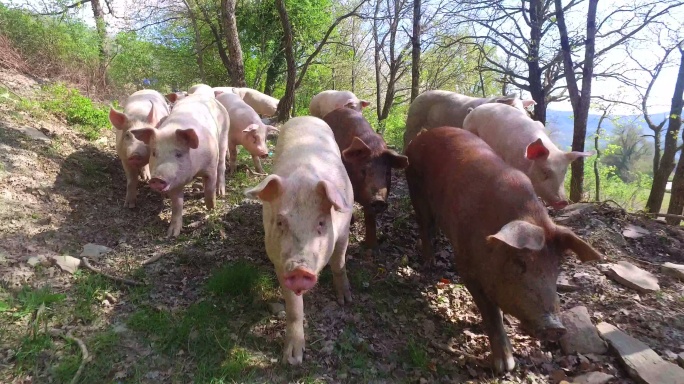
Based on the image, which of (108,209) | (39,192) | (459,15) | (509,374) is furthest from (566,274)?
(459,15)

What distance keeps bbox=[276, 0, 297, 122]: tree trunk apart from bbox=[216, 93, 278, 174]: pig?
3056 mm

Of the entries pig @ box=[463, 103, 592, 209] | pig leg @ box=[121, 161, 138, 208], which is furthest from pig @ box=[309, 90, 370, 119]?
pig leg @ box=[121, 161, 138, 208]

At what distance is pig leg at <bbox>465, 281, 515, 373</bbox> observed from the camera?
3.68 metres

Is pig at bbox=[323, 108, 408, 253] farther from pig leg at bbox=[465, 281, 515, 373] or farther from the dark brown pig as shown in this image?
pig leg at bbox=[465, 281, 515, 373]

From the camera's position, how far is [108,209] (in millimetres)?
5883

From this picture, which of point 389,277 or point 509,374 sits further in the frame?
point 389,277

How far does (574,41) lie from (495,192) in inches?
311

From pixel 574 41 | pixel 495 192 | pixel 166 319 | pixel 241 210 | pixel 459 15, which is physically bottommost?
pixel 166 319

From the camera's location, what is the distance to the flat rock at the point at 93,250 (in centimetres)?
460

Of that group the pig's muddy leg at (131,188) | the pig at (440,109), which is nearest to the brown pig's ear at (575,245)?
the pig's muddy leg at (131,188)

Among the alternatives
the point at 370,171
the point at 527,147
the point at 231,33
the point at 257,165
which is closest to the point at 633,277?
the point at 527,147

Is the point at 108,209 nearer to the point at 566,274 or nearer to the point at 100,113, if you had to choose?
the point at 100,113

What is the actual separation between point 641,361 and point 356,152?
3.38 meters

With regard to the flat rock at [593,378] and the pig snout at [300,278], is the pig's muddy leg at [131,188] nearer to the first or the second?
the pig snout at [300,278]
